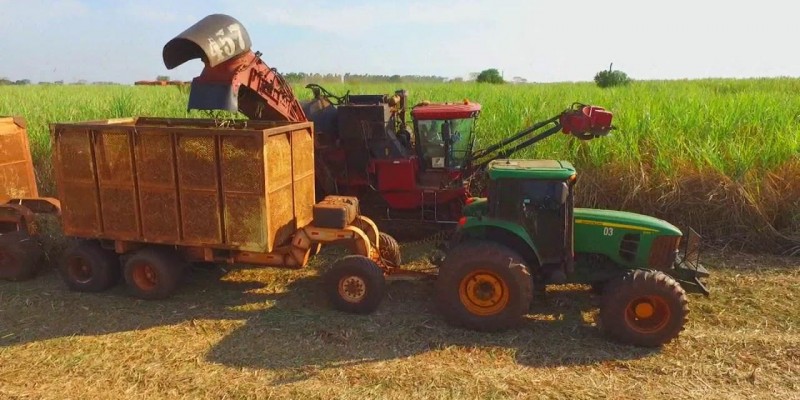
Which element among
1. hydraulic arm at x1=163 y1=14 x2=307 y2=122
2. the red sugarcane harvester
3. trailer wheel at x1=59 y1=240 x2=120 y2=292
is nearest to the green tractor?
the red sugarcane harvester

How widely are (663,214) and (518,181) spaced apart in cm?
384

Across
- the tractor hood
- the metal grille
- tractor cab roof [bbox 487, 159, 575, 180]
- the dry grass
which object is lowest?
the dry grass

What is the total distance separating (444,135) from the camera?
7.00m

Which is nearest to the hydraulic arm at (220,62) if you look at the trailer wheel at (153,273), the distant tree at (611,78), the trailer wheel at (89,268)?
the trailer wheel at (153,273)

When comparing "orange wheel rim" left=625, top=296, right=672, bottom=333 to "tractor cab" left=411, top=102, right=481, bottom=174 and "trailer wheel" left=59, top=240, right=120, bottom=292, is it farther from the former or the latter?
"trailer wheel" left=59, top=240, right=120, bottom=292

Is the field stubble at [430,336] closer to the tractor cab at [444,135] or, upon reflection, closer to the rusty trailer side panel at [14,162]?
the rusty trailer side panel at [14,162]

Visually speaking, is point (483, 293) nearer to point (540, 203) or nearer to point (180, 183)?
point (540, 203)

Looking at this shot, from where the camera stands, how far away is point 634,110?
9.00 metres

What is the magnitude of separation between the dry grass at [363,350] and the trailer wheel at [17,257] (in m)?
0.33

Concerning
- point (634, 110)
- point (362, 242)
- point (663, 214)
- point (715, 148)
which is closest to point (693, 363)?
point (362, 242)

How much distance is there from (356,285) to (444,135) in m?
2.78

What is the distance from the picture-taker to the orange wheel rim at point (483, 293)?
4523 mm

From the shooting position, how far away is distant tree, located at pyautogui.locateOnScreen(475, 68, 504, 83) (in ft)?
113

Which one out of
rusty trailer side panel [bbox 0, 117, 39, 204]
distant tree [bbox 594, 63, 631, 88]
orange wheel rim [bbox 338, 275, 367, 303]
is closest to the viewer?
orange wheel rim [bbox 338, 275, 367, 303]
